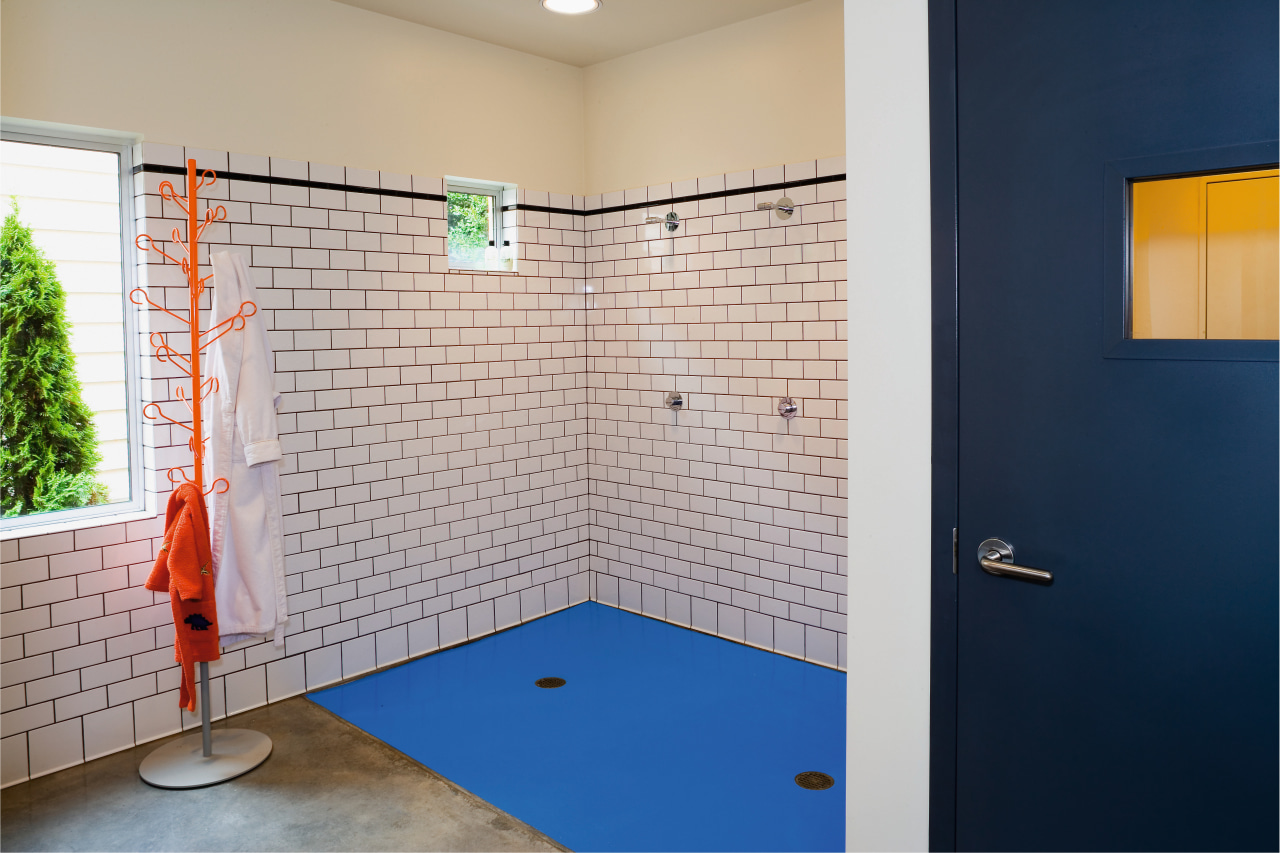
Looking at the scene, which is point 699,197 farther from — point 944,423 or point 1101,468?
point 1101,468

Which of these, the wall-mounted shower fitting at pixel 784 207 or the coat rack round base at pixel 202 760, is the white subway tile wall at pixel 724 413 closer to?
the wall-mounted shower fitting at pixel 784 207

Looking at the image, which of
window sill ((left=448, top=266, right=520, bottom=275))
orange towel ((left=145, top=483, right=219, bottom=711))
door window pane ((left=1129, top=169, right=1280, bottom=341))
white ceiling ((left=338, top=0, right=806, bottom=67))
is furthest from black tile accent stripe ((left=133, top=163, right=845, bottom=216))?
door window pane ((left=1129, top=169, right=1280, bottom=341))

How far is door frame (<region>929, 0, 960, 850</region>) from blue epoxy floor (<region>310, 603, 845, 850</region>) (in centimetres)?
93

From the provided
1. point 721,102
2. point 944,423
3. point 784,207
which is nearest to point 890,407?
point 944,423

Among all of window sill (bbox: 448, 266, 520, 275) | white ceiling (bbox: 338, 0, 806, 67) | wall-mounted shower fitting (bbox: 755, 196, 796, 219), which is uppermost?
white ceiling (bbox: 338, 0, 806, 67)

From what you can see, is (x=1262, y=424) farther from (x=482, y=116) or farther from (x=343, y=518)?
(x=482, y=116)

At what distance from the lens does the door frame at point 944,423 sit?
5.73 ft

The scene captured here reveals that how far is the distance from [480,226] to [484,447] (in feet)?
3.72

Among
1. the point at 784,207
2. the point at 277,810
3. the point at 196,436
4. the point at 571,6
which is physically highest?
the point at 571,6

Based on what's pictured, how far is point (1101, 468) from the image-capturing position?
62.5 inches

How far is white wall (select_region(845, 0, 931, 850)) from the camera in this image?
5.92 feet

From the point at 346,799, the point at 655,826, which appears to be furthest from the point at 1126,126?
the point at 346,799

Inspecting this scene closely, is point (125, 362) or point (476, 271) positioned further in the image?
point (476, 271)

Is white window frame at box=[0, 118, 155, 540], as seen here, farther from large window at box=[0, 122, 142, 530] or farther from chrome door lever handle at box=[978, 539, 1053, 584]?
chrome door lever handle at box=[978, 539, 1053, 584]
